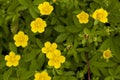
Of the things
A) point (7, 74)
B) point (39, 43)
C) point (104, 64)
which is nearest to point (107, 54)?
point (104, 64)

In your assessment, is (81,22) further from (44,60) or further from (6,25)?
(6,25)

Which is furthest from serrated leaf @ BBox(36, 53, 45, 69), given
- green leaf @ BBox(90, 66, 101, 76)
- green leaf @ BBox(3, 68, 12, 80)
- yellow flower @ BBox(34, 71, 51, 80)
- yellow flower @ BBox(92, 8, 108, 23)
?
yellow flower @ BBox(92, 8, 108, 23)

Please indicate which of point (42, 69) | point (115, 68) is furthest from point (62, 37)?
point (115, 68)

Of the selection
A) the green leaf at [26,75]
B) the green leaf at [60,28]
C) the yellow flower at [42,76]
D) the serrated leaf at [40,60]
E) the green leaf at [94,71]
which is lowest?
the green leaf at [94,71]

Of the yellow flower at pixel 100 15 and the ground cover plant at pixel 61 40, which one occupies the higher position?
the yellow flower at pixel 100 15

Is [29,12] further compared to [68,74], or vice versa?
[29,12]

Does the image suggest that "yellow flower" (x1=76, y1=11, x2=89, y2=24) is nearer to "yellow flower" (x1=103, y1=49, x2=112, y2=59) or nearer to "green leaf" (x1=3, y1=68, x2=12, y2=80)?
"yellow flower" (x1=103, y1=49, x2=112, y2=59)

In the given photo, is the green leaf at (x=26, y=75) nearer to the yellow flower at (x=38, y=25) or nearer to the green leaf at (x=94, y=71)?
the yellow flower at (x=38, y=25)

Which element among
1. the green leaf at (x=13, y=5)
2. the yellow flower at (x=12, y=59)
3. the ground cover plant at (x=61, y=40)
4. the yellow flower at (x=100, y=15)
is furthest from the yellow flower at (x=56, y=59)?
the green leaf at (x=13, y=5)
